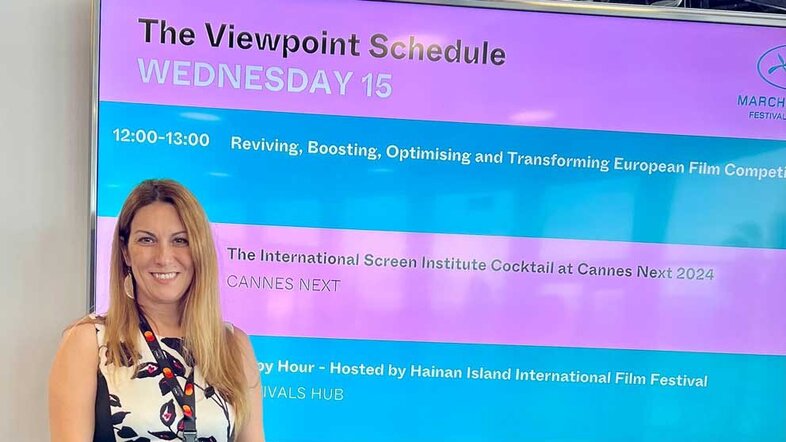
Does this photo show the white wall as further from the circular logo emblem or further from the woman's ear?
the circular logo emblem

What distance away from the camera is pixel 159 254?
4.57 ft

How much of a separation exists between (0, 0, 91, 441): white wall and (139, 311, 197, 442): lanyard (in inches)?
8.1

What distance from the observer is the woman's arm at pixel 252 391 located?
147 centimetres

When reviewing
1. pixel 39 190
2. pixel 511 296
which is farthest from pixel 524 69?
pixel 39 190

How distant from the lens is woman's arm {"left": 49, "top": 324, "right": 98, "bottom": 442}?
1.37 metres

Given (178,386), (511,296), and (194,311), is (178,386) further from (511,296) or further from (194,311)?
(511,296)

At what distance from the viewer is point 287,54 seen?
143 cm

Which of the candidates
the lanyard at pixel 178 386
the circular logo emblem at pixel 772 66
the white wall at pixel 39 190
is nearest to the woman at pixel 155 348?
the lanyard at pixel 178 386

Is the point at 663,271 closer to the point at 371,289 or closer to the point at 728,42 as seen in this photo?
the point at 728,42

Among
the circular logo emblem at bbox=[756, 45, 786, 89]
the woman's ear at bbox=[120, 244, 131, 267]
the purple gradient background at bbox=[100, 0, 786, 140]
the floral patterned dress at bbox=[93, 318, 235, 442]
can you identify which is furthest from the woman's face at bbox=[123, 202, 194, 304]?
the circular logo emblem at bbox=[756, 45, 786, 89]

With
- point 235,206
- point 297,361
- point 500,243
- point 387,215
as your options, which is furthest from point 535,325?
point 235,206

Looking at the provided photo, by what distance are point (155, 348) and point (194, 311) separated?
4.7 inches

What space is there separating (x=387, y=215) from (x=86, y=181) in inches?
28.8

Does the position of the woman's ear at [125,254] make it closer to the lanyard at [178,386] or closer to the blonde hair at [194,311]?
the blonde hair at [194,311]
